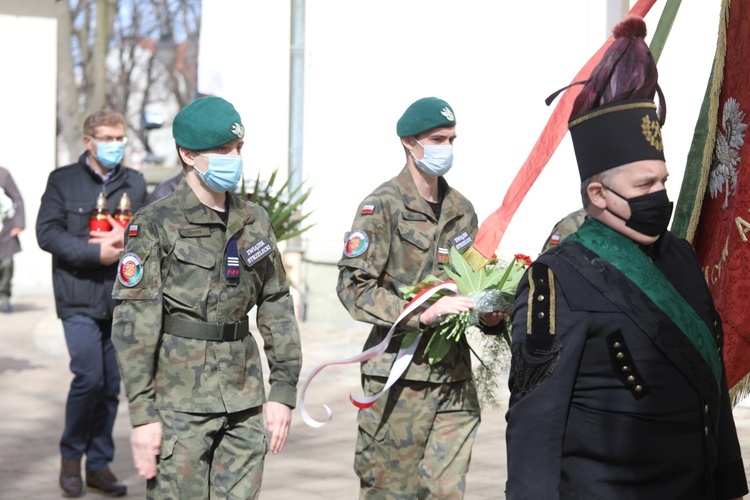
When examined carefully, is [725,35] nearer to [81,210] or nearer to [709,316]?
[709,316]

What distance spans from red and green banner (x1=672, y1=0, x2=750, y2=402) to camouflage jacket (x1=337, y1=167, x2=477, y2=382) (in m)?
1.53

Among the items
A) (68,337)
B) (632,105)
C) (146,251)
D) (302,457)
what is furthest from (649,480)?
(302,457)

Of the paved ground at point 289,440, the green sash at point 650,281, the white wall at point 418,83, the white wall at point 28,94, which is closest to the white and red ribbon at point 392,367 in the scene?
the green sash at point 650,281

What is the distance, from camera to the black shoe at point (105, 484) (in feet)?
25.3

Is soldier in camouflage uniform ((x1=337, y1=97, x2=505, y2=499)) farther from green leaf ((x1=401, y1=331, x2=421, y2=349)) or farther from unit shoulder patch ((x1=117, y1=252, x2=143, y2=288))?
unit shoulder patch ((x1=117, y1=252, x2=143, y2=288))

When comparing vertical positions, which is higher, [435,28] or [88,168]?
[435,28]

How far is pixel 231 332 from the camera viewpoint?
5.01m

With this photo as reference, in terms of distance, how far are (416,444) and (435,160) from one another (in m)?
1.22

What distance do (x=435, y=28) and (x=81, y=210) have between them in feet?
21.7

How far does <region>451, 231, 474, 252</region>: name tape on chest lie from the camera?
570cm

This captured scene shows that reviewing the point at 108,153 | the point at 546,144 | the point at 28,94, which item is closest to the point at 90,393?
the point at 108,153

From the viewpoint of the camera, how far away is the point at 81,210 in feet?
25.7

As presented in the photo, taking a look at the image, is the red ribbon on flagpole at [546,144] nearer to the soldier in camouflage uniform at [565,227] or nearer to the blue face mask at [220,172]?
the blue face mask at [220,172]

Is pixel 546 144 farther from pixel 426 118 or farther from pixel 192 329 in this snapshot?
pixel 426 118
